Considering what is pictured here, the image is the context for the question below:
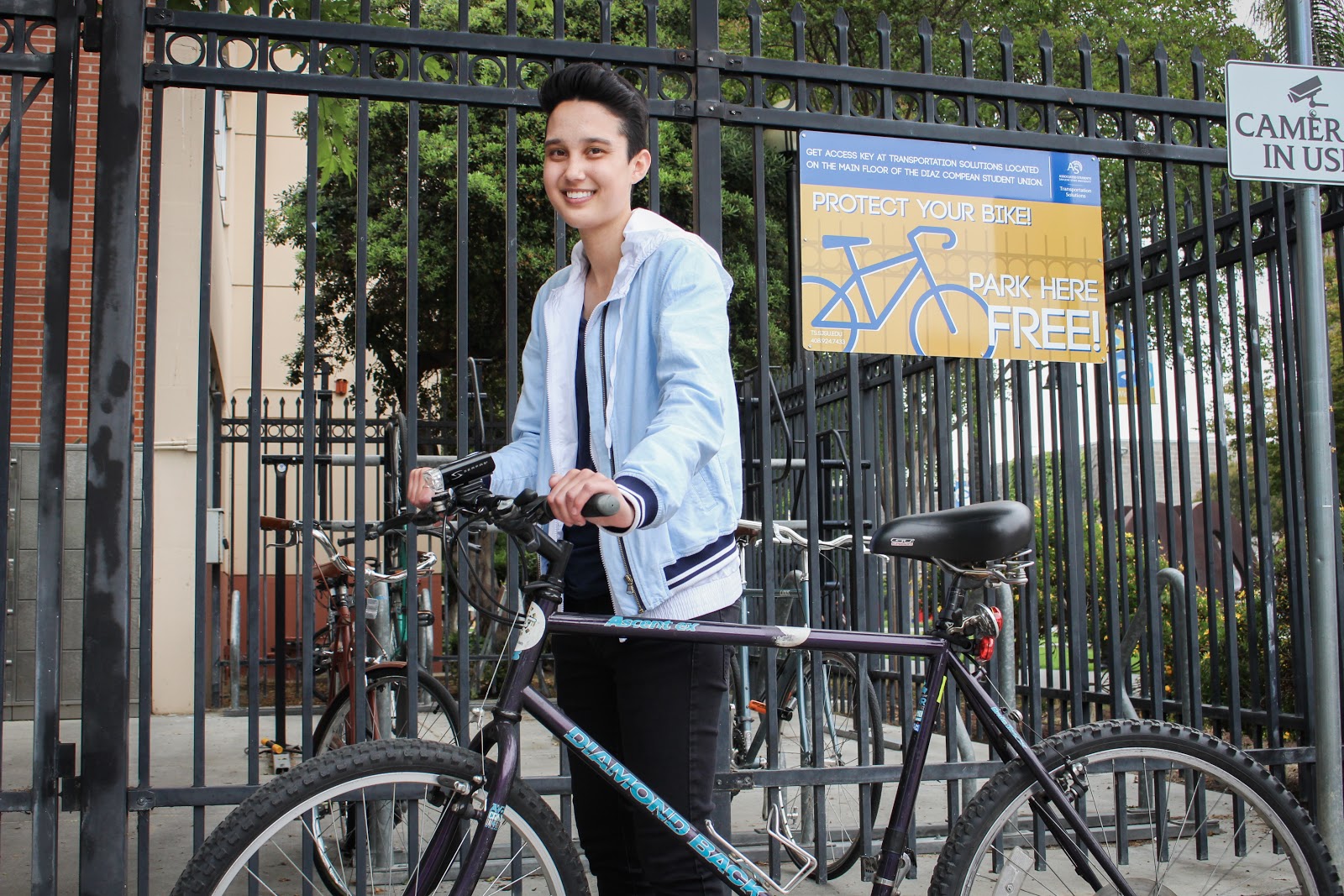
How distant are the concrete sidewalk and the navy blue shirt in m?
1.40

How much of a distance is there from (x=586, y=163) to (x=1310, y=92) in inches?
111

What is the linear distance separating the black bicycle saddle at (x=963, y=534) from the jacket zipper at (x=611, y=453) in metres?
0.64

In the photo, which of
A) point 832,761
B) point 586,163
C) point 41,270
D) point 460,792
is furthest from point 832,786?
point 41,270

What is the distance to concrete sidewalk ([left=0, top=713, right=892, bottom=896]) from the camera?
14.3ft

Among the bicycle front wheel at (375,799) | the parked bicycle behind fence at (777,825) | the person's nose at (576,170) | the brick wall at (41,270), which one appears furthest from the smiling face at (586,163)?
the brick wall at (41,270)

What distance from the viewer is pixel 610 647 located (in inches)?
103

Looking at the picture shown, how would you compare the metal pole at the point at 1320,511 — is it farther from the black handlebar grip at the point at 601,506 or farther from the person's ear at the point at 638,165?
the black handlebar grip at the point at 601,506

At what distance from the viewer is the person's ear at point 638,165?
2783 mm

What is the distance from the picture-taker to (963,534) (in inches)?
110

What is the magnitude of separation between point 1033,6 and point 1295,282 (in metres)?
14.0

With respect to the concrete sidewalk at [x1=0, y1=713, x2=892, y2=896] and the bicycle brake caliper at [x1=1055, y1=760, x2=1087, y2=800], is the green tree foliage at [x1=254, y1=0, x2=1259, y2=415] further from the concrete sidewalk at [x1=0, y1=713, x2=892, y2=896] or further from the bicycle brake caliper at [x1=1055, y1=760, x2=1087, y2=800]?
the bicycle brake caliper at [x1=1055, y1=760, x2=1087, y2=800]

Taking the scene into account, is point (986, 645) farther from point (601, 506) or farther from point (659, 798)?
point (601, 506)

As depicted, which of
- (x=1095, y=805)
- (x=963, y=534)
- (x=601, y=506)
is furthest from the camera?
(x=1095, y=805)

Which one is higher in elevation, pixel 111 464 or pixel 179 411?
pixel 179 411
